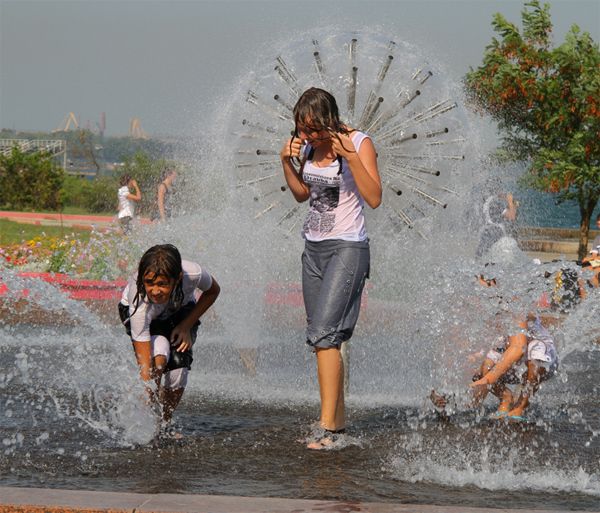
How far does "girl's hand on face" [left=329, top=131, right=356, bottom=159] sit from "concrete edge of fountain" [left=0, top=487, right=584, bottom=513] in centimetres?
169

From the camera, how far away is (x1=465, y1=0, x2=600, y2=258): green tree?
2231 centimetres

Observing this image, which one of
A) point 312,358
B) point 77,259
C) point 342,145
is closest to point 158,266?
point 342,145

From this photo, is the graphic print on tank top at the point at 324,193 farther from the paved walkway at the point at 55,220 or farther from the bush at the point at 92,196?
the bush at the point at 92,196

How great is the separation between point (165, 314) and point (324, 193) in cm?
89

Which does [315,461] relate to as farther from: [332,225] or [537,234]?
[537,234]

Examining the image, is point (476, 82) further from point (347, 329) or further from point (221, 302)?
point (347, 329)

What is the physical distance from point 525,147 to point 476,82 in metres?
2.62

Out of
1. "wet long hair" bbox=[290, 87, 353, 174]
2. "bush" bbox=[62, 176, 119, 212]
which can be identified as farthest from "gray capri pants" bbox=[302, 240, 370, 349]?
"bush" bbox=[62, 176, 119, 212]

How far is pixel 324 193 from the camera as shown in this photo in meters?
5.17

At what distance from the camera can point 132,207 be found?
16375 millimetres

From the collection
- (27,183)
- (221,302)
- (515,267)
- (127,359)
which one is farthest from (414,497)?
(27,183)

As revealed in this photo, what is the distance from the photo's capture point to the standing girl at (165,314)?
4.88m

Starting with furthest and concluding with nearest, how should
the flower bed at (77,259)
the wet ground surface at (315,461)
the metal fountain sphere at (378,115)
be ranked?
the flower bed at (77,259)
the metal fountain sphere at (378,115)
the wet ground surface at (315,461)

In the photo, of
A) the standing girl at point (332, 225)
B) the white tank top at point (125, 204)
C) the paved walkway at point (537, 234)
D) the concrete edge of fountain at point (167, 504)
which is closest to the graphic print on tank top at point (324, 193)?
the standing girl at point (332, 225)
